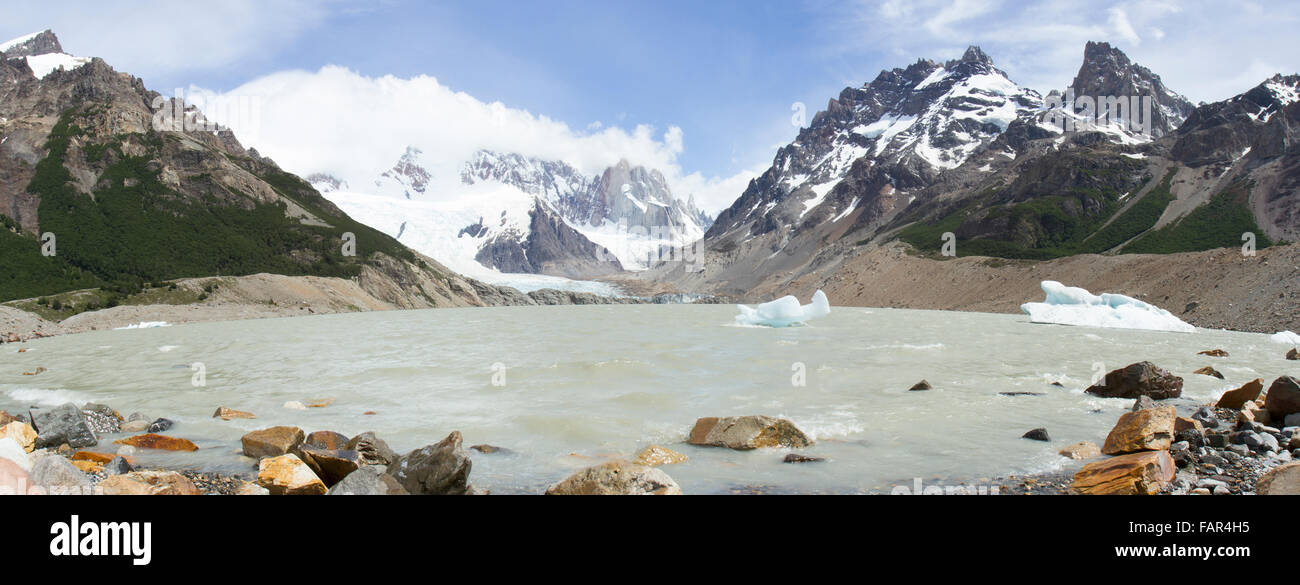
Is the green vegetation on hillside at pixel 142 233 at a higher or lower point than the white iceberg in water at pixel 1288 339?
higher

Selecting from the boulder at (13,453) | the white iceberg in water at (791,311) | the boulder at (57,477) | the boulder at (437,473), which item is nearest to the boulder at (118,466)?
the boulder at (13,453)

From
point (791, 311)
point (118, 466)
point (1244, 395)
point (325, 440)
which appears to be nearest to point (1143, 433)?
point (1244, 395)

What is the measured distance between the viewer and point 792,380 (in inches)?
933

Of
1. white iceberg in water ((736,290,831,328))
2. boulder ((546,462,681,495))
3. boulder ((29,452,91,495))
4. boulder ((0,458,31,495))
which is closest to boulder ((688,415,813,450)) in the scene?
boulder ((546,462,681,495))

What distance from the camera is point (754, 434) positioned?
43.3 ft

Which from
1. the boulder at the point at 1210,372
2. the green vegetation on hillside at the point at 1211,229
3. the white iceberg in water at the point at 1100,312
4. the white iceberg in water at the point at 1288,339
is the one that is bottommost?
the boulder at the point at 1210,372

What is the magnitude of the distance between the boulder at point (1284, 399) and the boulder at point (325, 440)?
18788mm

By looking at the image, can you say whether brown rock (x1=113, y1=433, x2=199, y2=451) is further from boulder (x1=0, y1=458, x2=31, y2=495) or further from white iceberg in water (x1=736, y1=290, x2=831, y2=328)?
white iceberg in water (x1=736, y1=290, x2=831, y2=328)

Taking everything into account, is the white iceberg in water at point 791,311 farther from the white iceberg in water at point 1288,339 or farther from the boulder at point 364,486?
the boulder at point 364,486

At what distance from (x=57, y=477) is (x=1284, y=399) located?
2112 centimetres

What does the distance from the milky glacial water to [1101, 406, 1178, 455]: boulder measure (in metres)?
1.15

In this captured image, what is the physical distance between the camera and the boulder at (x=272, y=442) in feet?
40.2
